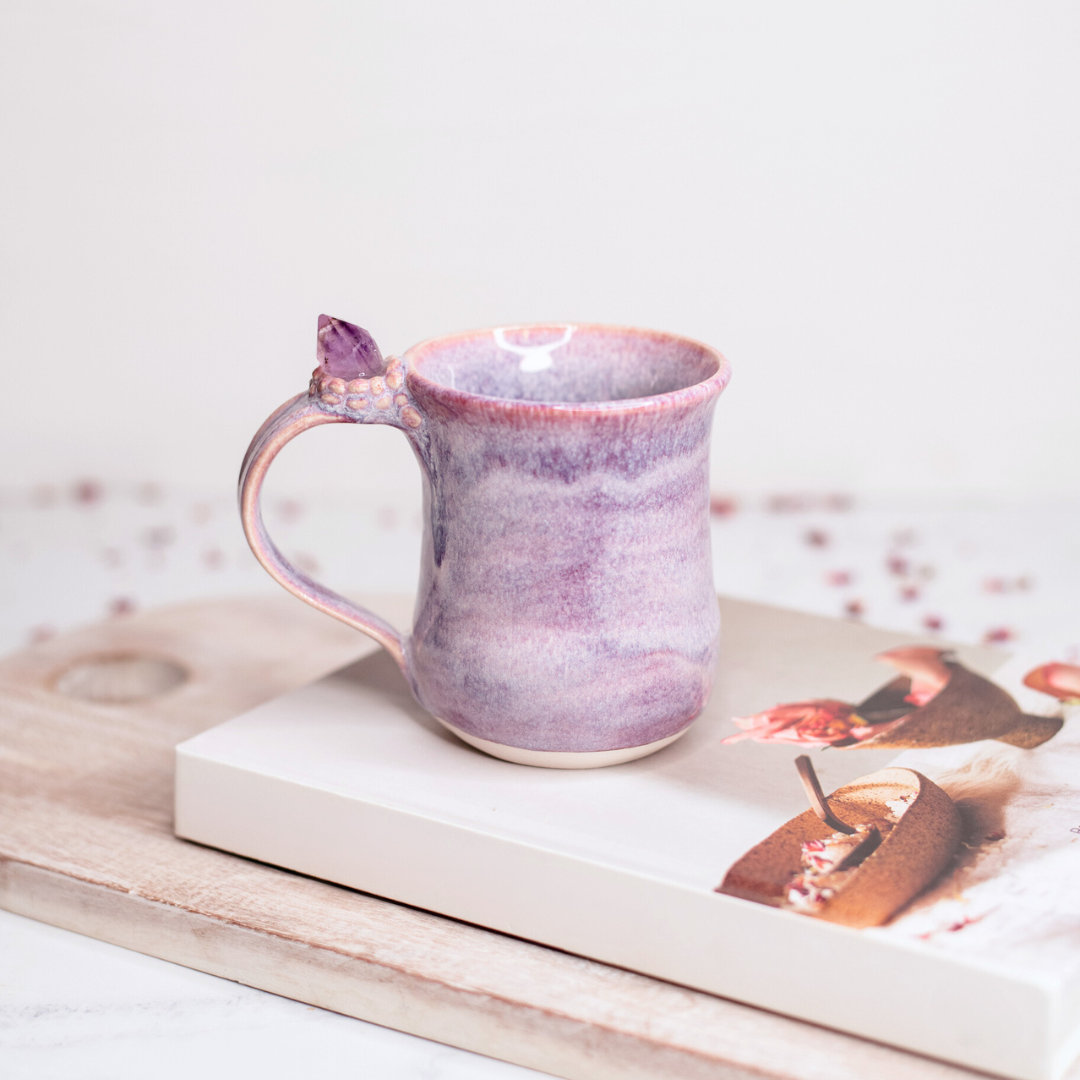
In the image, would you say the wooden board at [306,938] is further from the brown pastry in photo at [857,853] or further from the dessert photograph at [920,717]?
the dessert photograph at [920,717]

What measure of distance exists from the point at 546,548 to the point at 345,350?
0.14 meters

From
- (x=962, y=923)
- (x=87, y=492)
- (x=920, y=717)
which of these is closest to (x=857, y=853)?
(x=962, y=923)

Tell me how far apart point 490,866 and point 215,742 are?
0.59ft

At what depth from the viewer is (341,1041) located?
63cm

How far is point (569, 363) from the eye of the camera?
30.3 inches

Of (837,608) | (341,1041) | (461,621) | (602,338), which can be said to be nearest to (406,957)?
(341,1041)

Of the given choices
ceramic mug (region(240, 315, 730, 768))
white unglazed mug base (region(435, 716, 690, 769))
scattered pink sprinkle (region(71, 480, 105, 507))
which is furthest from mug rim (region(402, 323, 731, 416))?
scattered pink sprinkle (region(71, 480, 105, 507))

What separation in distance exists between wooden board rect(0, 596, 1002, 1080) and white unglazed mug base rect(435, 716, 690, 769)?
92 millimetres

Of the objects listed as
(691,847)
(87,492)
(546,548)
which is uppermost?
(546,548)

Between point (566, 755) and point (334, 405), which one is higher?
point (334, 405)

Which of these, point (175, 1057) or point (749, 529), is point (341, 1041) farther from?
point (749, 529)

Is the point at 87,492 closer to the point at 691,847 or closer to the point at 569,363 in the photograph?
the point at 569,363

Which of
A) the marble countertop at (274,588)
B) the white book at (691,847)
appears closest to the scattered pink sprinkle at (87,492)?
the marble countertop at (274,588)

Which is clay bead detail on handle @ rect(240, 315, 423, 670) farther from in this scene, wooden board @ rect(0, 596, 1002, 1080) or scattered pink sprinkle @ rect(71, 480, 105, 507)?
scattered pink sprinkle @ rect(71, 480, 105, 507)
